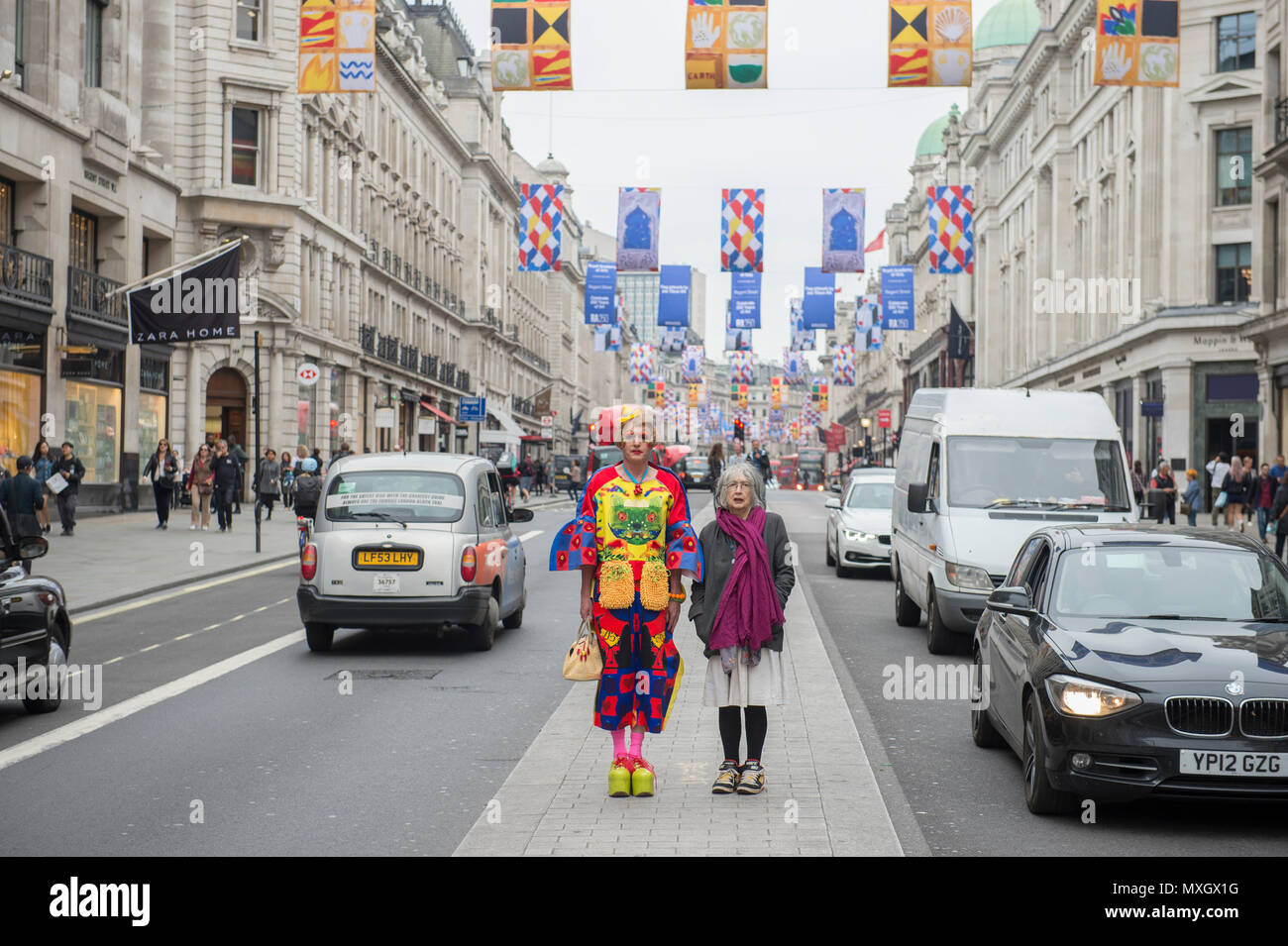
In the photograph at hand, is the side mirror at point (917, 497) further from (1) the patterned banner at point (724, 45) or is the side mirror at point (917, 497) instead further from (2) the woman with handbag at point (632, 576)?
(1) the patterned banner at point (724, 45)

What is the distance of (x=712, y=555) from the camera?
7.14 m

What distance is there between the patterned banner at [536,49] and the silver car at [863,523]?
7.06 meters

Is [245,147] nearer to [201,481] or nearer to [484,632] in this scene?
[201,481]

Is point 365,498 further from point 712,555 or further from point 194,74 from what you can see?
point 194,74

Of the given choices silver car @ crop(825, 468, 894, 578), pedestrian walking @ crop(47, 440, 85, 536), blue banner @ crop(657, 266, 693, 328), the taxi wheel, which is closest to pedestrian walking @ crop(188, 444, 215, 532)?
pedestrian walking @ crop(47, 440, 85, 536)

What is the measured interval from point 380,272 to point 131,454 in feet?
77.7

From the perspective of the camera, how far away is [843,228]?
34.7 m

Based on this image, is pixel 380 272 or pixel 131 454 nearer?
pixel 131 454

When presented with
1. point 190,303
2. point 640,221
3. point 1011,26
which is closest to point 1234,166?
point 640,221

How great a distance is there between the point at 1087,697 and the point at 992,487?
7.22 meters

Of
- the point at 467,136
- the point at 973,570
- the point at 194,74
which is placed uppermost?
the point at 467,136
